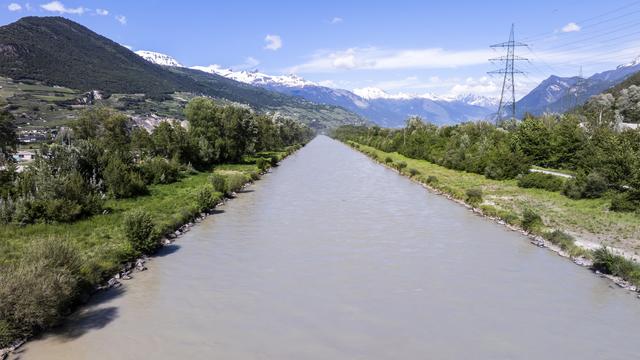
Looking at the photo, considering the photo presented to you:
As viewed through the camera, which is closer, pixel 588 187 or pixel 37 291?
pixel 37 291

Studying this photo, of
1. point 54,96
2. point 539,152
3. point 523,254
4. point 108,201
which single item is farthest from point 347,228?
point 54,96

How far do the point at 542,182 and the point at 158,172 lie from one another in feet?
129

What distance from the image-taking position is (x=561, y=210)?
39281mm

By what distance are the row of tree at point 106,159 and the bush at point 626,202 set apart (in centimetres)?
3728

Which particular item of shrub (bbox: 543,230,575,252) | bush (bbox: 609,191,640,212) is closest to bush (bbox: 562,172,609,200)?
bush (bbox: 609,191,640,212)

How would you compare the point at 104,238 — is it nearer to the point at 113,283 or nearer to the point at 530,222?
the point at 113,283

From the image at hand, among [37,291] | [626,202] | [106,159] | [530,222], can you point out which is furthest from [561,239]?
[106,159]

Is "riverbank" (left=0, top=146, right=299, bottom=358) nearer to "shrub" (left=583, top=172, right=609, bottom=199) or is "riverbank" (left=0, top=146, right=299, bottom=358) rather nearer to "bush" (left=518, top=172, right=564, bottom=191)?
"bush" (left=518, top=172, right=564, bottom=191)

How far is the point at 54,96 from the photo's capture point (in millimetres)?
190875

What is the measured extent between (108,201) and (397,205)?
24493 mm

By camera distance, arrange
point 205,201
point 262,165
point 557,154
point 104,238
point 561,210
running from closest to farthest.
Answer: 1. point 104,238
2. point 561,210
3. point 205,201
4. point 557,154
5. point 262,165

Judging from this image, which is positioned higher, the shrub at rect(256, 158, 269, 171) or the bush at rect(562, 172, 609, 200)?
the bush at rect(562, 172, 609, 200)

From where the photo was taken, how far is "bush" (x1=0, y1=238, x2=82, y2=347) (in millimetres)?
15805

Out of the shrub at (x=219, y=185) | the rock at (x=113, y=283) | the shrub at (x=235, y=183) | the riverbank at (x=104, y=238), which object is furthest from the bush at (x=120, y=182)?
the rock at (x=113, y=283)
